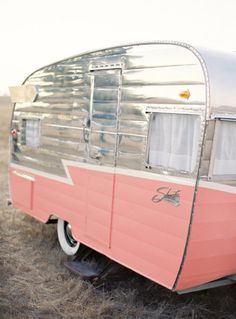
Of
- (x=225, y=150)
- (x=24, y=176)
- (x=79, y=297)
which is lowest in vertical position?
(x=79, y=297)

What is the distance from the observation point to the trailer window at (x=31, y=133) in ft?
21.8

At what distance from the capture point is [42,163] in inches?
252

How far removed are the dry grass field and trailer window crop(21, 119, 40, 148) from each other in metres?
1.63

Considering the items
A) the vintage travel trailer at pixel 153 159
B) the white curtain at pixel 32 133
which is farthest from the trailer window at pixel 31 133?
the vintage travel trailer at pixel 153 159

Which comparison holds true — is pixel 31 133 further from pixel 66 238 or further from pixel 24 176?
pixel 66 238

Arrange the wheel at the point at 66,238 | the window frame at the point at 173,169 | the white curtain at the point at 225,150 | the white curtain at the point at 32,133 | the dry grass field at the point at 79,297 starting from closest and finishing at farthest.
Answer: the window frame at the point at 173,169 → the white curtain at the point at 225,150 → the dry grass field at the point at 79,297 → the wheel at the point at 66,238 → the white curtain at the point at 32,133

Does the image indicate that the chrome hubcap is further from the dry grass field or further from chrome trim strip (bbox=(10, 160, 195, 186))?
chrome trim strip (bbox=(10, 160, 195, 186))

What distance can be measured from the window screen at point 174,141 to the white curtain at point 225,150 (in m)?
0.21

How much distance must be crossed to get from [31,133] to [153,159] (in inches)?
115

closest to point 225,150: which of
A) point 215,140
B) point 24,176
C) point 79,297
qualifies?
point 215,140

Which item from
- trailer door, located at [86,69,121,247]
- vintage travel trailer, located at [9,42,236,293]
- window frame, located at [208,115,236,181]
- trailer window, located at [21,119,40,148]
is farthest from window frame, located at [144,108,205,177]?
trailer window, located at [21,119,40,148]

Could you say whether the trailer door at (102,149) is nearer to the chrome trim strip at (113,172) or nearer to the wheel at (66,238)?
the chrome trim strip at (113,172)

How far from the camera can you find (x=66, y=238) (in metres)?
6.36

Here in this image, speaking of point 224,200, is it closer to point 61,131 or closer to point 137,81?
point 137,81
